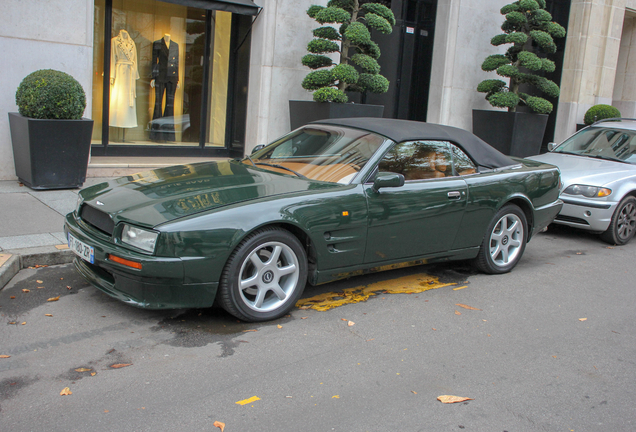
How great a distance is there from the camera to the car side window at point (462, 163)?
5.69 m

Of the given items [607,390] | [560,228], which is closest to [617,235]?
[560,228]

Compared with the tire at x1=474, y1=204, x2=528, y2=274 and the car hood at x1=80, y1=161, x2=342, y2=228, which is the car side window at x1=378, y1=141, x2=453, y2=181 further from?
the tire at x1=474, y1=204, x2=528, y2=274

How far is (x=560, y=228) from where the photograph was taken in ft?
29.0

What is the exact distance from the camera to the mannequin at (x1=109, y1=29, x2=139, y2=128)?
34.8ft

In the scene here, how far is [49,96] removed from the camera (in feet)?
25.0

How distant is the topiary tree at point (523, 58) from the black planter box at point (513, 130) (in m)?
0.25

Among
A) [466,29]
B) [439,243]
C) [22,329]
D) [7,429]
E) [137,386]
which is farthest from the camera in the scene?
[466,29]

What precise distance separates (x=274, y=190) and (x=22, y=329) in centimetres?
200

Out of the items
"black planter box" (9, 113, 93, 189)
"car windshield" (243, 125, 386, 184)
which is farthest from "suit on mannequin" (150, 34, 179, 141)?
"car windshield" (243, 125, 386, 184)

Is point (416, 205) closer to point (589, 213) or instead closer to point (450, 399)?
point (450, 399)

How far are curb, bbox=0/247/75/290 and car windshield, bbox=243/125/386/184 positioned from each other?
191cm

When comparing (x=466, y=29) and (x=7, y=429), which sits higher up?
(x=466, y=29)

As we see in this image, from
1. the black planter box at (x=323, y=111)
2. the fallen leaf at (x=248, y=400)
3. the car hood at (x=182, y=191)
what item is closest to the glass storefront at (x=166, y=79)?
the black planter box at (x=323, y=111)

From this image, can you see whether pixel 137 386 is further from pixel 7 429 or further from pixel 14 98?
pixel 14 98
